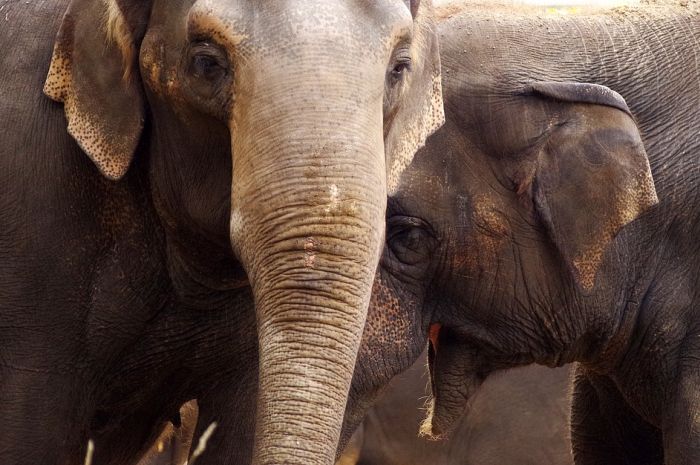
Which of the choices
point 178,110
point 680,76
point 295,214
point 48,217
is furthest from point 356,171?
point 680,76

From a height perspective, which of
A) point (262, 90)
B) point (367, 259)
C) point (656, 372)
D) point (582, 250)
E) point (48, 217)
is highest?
point (262, 90)

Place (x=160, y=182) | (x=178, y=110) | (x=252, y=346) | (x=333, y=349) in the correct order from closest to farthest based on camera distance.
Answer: (x=333, y=349)
(x=178, y=110)
(x=160, y=182)
(x=252, y=346)

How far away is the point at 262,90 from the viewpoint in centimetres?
371

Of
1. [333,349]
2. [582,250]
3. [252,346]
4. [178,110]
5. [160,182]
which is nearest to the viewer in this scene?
[333,349]

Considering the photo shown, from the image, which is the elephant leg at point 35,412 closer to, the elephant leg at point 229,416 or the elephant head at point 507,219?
the elephant leg at point 229,416

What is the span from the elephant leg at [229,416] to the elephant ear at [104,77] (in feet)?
2.76

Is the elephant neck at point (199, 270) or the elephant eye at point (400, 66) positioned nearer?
the elephant eye at point (400, 66)

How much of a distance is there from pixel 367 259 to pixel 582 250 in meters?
1.75

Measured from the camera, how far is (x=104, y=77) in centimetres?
431

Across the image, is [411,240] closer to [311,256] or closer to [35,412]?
[35,412]

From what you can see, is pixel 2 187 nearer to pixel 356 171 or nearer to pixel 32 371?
pixel 32 371

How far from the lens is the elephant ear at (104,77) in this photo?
4238mm

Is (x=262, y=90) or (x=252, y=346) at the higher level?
(x=262, y=90)

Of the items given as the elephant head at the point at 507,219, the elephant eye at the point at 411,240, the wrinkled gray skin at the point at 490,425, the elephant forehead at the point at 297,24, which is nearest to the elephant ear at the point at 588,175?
the elephant head at the point at 507,219
